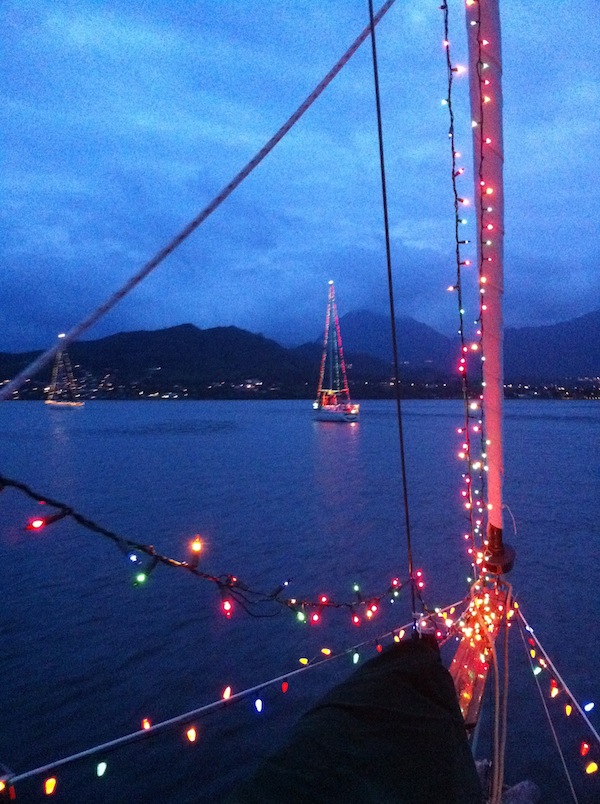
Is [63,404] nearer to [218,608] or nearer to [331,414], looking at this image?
[331,414]

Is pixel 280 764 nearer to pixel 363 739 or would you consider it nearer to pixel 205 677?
pixel 363 739

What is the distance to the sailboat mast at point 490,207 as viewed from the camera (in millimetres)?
3082

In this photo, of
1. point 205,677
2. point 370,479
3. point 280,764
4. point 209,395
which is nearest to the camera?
point 280,764

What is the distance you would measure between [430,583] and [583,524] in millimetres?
8609

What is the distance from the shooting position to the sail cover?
1.70 m

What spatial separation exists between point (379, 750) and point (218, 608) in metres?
8.73

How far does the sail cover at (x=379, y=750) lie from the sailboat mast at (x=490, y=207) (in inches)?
80.9

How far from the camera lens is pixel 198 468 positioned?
30078mm

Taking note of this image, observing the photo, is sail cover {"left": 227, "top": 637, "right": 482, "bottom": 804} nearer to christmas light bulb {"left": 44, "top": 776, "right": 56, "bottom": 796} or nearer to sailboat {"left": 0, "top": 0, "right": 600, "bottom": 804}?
sailboat {"left": 0, "top": 0, "right": 600, "bottom": 804}

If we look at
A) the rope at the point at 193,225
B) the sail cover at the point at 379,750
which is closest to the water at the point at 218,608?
the sail cover at the point at 379,750

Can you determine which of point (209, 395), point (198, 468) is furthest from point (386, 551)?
point (209, 395)

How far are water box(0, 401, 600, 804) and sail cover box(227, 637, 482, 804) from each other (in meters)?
4.35

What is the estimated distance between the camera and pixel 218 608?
10.1m

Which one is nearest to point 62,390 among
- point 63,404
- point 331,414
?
point 63,404
